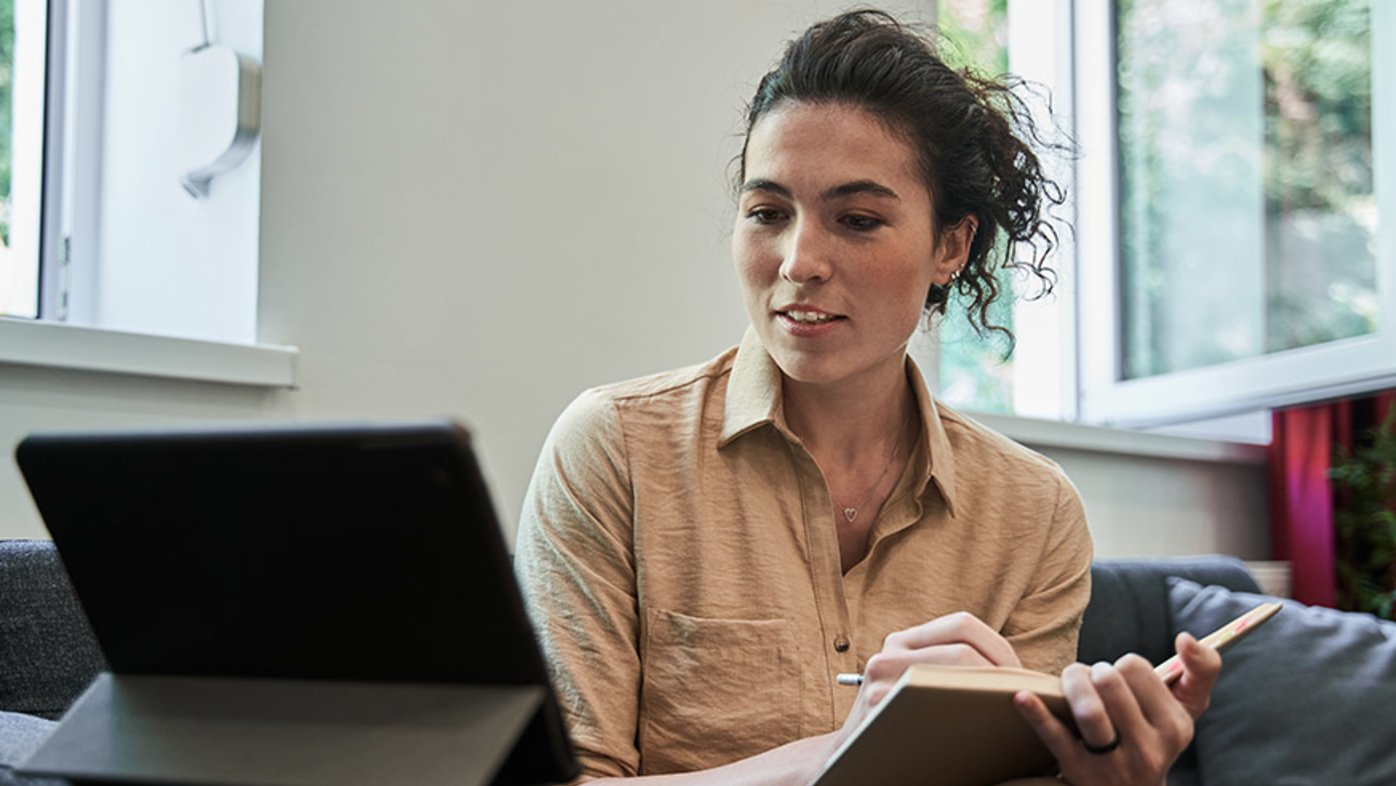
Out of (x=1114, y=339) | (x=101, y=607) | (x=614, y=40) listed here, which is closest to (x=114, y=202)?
(x=614, y=40)

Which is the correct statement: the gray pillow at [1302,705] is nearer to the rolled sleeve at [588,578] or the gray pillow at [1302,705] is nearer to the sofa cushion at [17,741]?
the rolled sleeve at [588,578]

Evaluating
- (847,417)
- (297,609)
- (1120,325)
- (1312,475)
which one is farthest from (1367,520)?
(297,609)

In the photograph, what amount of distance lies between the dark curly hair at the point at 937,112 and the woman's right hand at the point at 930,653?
579mm

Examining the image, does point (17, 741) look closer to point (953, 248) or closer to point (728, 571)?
point (728, 571)

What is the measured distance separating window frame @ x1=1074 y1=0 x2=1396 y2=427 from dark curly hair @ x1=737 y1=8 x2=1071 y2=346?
180 centimetres

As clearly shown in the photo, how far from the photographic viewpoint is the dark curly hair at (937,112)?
5.11 ft

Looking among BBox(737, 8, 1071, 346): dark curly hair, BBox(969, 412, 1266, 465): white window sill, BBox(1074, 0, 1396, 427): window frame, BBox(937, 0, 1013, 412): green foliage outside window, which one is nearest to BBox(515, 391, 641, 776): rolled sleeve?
BBox(737, 8, 1071, 346): dark curly hair

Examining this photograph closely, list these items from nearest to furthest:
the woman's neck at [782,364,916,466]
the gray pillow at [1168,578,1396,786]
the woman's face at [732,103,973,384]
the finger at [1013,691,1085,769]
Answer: the finger at [1013,691,1085,769], the woman's face at [732,103,973,384], the woman's neck at [782,364,916,466], the gray pillow at [1168,578,1396,786]

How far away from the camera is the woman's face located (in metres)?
1.47

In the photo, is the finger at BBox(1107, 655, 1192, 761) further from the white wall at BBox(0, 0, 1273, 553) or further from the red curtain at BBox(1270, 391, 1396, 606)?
the red curtain at BBox(1270, 391, 1396, 606)

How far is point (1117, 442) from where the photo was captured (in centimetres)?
339

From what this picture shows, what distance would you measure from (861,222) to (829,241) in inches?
2.0

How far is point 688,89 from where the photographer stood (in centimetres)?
254

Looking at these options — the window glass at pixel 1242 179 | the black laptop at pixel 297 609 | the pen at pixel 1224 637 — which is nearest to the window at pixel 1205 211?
the window glass at pixel 1242 179
